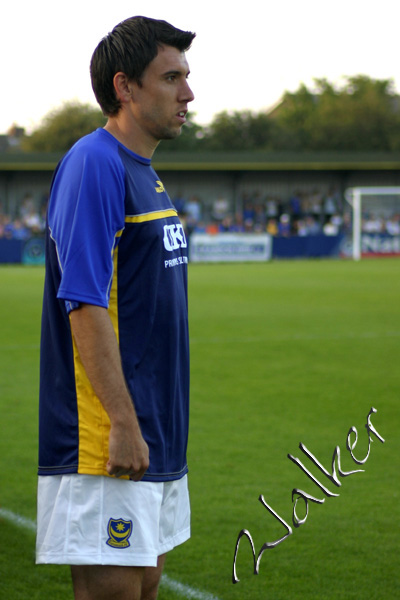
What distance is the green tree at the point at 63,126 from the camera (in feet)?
254

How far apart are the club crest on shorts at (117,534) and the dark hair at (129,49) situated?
113 centimetres

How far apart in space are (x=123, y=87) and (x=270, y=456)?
4016mm

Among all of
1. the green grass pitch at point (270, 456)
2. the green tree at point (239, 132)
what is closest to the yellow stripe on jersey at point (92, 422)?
the green grass pitch at point (270, 456)

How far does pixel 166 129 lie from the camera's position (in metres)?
2.49

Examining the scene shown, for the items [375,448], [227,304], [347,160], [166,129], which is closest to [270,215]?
[347,160]

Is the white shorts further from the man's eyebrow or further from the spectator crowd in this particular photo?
the spectator crowd

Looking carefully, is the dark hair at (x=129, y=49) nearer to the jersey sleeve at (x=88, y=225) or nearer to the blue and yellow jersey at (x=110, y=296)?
the blue and yellow jersey at (x=110, y=296)

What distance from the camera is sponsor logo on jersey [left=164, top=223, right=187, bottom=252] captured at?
2414 millimetres

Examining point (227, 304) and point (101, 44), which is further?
point (227, 304)

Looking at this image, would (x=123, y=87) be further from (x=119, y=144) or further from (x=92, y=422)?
(x=92, y=422)

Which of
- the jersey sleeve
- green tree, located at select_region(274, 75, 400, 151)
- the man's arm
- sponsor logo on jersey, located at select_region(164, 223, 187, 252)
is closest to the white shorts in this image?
the man's arm

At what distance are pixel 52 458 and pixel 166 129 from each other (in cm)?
96

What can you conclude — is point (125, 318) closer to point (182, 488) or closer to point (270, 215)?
point (182, 488)

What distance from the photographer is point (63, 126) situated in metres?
77.8
